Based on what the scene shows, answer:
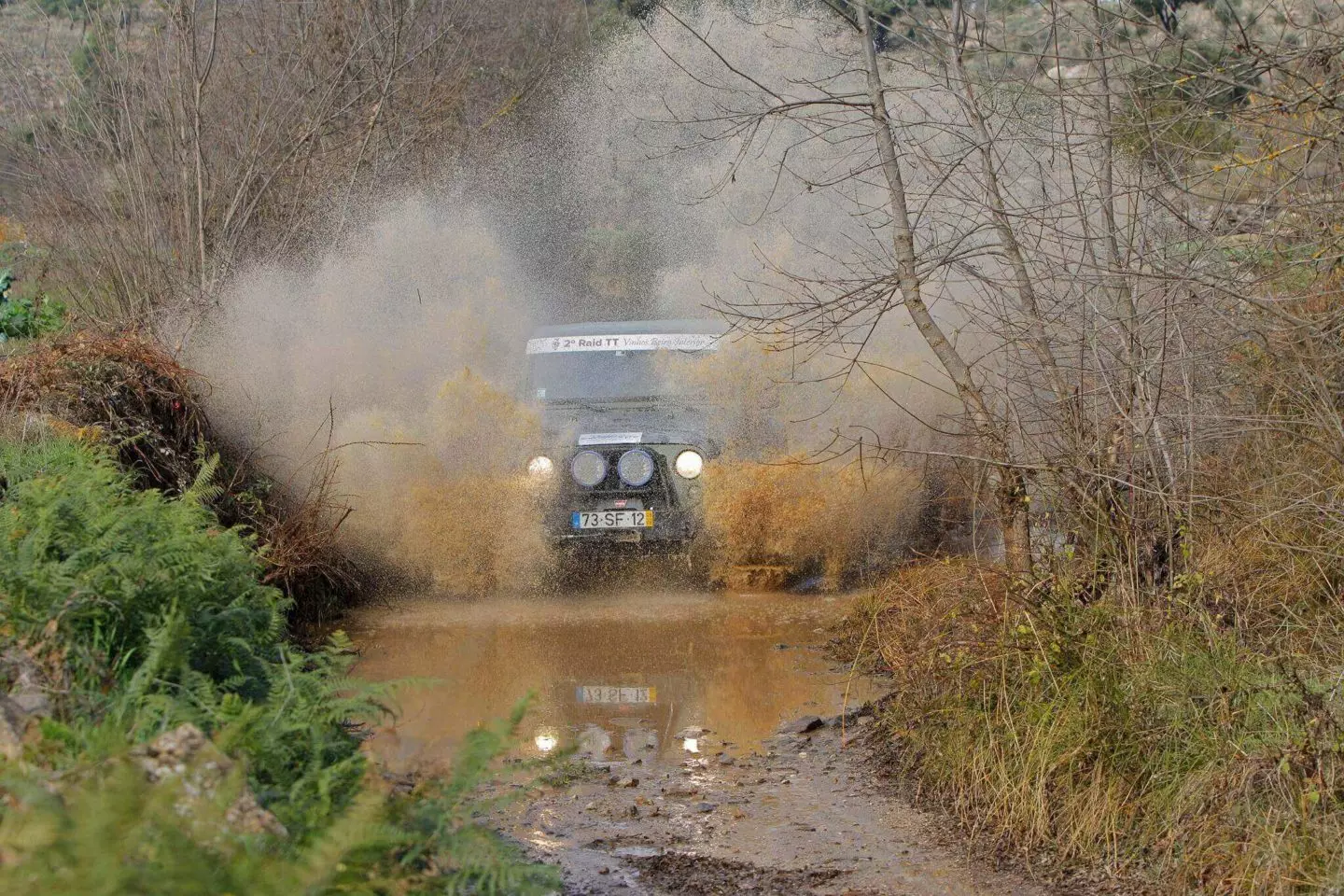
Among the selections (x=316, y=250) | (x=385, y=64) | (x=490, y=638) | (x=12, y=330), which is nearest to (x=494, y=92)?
(x=385, y=64)

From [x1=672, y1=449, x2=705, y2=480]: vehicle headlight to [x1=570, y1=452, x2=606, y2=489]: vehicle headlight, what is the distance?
0.48 meters

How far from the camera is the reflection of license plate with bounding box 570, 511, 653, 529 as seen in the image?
345 inches

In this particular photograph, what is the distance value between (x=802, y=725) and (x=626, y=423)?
3365mm

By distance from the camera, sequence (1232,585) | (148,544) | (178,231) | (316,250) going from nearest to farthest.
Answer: (148,544)
(1232,585)
(178,231)
(316,250)

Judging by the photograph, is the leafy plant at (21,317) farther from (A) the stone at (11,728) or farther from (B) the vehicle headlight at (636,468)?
(A) the stone at (11,728)

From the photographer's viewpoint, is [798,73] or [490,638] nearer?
[490,638]

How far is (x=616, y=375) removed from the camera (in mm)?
9812

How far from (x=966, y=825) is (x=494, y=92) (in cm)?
1627

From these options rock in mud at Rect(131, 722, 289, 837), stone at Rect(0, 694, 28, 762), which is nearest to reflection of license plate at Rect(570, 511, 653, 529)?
stone at Rect(0, 694, 28, 762)

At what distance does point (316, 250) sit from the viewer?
12430 mm

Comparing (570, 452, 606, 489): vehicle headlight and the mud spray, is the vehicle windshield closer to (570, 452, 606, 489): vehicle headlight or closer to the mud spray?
the mud spray

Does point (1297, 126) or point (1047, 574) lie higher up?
point (1297, 126)

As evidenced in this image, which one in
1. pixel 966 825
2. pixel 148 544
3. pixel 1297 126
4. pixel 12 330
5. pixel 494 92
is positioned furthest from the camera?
pixel 494 92

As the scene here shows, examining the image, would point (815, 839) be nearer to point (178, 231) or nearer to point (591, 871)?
point (591, 871)
